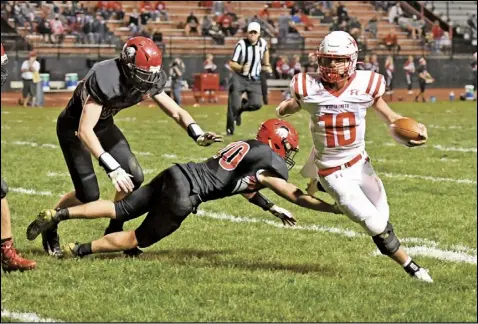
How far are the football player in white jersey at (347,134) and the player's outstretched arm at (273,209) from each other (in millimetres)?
530

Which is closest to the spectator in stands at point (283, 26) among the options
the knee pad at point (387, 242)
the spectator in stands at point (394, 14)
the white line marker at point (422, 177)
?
the spectator in stands at point (394, 14)

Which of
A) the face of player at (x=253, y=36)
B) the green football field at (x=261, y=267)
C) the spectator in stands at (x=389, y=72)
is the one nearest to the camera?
the green football field at (x=261, y=267)

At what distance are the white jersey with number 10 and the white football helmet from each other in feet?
0.35

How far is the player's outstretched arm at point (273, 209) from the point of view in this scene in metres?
6.22

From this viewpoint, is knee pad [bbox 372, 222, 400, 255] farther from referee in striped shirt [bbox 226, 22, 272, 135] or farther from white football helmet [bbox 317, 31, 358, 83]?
referee in striped shirt [bbox 226, 22, 272, 135]

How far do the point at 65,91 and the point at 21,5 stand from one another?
407 centimetres

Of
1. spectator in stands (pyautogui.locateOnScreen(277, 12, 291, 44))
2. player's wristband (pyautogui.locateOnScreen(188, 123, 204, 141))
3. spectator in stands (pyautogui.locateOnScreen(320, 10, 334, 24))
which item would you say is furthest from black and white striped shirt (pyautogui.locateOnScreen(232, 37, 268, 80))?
spectator in stands (pyautogui.locateOnScreen(320, 10, 334, 24))

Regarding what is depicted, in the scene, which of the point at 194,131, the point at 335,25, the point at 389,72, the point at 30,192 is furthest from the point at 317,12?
the point at 194,131

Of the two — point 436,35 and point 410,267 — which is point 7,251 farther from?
point 436,35

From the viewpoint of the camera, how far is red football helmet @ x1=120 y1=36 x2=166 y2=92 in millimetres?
5691

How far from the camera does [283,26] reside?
107 feet

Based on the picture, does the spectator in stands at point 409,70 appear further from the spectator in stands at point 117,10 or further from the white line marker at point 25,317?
the white line marker at point 25,317

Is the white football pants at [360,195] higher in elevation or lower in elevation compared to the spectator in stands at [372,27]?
higher

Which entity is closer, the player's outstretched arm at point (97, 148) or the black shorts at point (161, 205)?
Answer: the player's outstretched arm at point (97, 148)
